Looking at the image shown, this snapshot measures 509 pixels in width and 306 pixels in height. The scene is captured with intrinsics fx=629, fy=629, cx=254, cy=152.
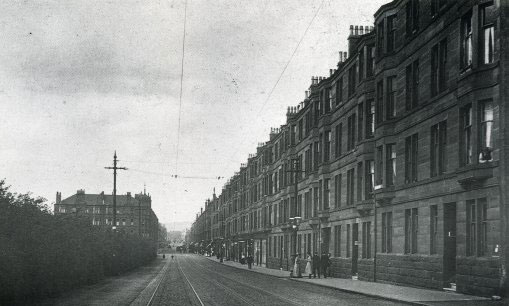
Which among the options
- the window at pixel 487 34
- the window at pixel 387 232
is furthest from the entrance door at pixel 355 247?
the window at pixel 487 34

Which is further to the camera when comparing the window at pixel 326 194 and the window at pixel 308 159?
the window at pixel 308 159

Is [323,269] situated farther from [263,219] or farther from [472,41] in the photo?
[263,219]

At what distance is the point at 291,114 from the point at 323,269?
21.9m

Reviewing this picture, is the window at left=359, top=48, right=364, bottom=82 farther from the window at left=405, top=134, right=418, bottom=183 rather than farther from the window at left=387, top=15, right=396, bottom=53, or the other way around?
the window at left=405, top=134, right=418, bottom=183

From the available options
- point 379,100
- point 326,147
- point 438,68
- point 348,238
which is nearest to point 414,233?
point 438,68

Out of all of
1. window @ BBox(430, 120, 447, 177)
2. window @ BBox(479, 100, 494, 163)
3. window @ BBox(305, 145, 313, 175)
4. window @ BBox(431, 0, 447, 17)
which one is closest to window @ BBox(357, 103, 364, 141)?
window @ BBox(430, 120, 447, 177)

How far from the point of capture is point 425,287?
1075 inches

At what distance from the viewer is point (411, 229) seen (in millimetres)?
29469

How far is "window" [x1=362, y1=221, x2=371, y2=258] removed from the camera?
35594mm

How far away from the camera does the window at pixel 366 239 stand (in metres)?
35.6

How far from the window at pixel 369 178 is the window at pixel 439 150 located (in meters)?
8.09

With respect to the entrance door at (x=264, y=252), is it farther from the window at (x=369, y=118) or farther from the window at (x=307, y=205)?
the window at (x=369, y=118)

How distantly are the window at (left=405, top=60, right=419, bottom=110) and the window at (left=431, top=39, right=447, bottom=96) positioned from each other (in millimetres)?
2028

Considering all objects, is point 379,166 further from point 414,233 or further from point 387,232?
point 414,233
